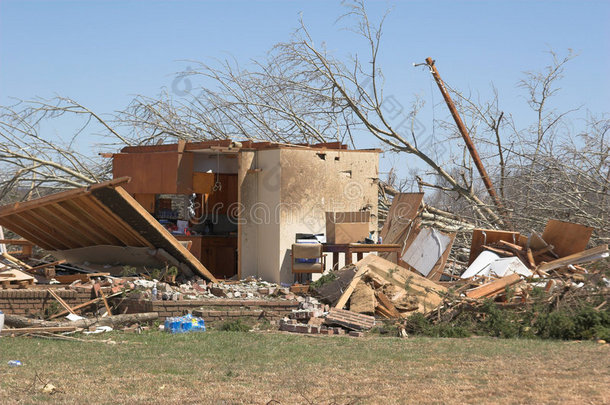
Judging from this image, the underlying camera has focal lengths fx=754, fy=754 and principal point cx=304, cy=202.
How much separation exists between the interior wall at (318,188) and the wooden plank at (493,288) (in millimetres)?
4260

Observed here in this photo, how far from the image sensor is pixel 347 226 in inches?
617

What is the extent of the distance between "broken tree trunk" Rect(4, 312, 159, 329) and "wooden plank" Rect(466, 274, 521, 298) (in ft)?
18.0

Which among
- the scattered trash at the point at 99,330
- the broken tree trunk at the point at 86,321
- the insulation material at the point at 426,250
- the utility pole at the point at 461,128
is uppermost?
the utility pole at the point at 461,128

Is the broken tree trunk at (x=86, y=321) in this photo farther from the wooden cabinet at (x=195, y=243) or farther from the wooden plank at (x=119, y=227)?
the wooden cabinet at (x=195, y=243)

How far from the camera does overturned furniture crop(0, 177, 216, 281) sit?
1404cm

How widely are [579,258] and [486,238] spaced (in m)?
2.48

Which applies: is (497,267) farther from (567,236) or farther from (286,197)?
(286,197)

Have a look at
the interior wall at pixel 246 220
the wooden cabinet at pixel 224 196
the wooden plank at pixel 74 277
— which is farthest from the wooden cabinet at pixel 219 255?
the wooden plank at pixel 74 277

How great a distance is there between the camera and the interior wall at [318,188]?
16031mm

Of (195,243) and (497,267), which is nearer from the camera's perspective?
(497,267)

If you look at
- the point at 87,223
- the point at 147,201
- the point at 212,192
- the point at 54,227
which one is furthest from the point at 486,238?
the point at 54,227

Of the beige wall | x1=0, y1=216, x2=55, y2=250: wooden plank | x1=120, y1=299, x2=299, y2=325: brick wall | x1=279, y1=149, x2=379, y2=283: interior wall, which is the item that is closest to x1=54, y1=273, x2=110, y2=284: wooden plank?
x1=120, y1=299, x2=299, y2=325: brick wall

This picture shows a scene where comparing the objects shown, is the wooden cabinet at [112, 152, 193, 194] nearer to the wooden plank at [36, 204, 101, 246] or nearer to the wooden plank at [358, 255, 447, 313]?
the wooden plank at [36, 204, 101, 246]

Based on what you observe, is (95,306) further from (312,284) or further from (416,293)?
(416,293)
